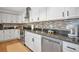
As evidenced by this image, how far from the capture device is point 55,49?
5.36 feet

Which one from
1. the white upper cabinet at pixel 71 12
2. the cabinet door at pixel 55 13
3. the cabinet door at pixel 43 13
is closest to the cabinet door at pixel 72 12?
the white upper cabinet at pixel 71 12

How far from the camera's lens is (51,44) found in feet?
5.71

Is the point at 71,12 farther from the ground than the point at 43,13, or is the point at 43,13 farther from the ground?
the point at 43,13

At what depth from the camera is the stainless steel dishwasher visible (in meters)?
1.53

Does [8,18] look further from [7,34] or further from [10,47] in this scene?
[10,47]

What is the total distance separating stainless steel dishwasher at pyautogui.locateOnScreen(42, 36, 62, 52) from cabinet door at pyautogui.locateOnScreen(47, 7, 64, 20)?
21.0 inches

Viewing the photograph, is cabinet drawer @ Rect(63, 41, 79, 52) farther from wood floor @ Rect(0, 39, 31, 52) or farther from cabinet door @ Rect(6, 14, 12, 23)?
cabinet door @ Rect(6, 14, 12, 23)

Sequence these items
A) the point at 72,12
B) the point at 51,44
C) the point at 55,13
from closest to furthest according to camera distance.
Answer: the point at 72,12 < the point at 51,44 < the point at 55,13

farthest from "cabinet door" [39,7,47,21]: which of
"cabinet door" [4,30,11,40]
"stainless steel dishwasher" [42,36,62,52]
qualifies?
"cabinet door" [4,30,11,40]

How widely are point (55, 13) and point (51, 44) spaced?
0.77 metres

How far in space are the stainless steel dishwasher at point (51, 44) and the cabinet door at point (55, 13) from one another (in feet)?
1.75

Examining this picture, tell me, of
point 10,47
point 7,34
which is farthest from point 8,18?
point 10,47
